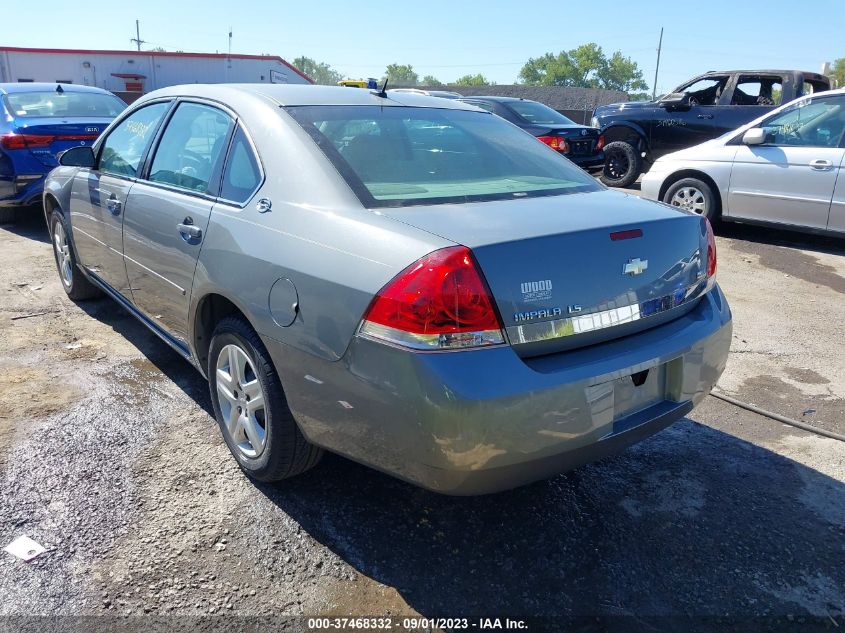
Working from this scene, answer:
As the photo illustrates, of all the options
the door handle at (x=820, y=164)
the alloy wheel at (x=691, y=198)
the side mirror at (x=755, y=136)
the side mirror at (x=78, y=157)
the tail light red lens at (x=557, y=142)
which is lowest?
the alloy wheel at (x=691, y=198)

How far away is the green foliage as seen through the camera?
104938mm

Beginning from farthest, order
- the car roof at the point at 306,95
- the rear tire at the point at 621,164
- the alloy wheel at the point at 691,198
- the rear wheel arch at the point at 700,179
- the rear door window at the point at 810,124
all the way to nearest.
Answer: the rear tire at the point at 621,164 < the alloy wheel at the point at 691,198 < the rear wheel arch at the point at 700,179 < the rear door window at the point at 810,124 < the car roof at the point at 306,95

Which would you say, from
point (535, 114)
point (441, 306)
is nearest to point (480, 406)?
point (441, 306)

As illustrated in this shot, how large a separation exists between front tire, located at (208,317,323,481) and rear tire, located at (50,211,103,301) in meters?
2.47

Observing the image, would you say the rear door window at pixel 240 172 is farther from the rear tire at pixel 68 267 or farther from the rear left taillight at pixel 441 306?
the rear tire at pixel 68 267

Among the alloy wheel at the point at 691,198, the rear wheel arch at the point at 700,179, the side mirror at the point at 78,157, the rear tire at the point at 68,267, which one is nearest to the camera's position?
the side mirror at the point at 78,157

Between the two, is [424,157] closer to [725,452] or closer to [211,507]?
[211,507]

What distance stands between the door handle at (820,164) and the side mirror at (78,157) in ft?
21.6

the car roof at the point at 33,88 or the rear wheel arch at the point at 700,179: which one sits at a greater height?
the car roof at the point at 33,88

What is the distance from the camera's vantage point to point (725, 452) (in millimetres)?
3275

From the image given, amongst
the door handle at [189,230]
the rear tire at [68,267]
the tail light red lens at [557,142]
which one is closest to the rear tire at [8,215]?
the rear tire at [68,267]

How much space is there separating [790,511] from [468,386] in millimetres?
1693

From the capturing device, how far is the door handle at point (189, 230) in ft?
9.55

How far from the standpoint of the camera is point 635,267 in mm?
2381
